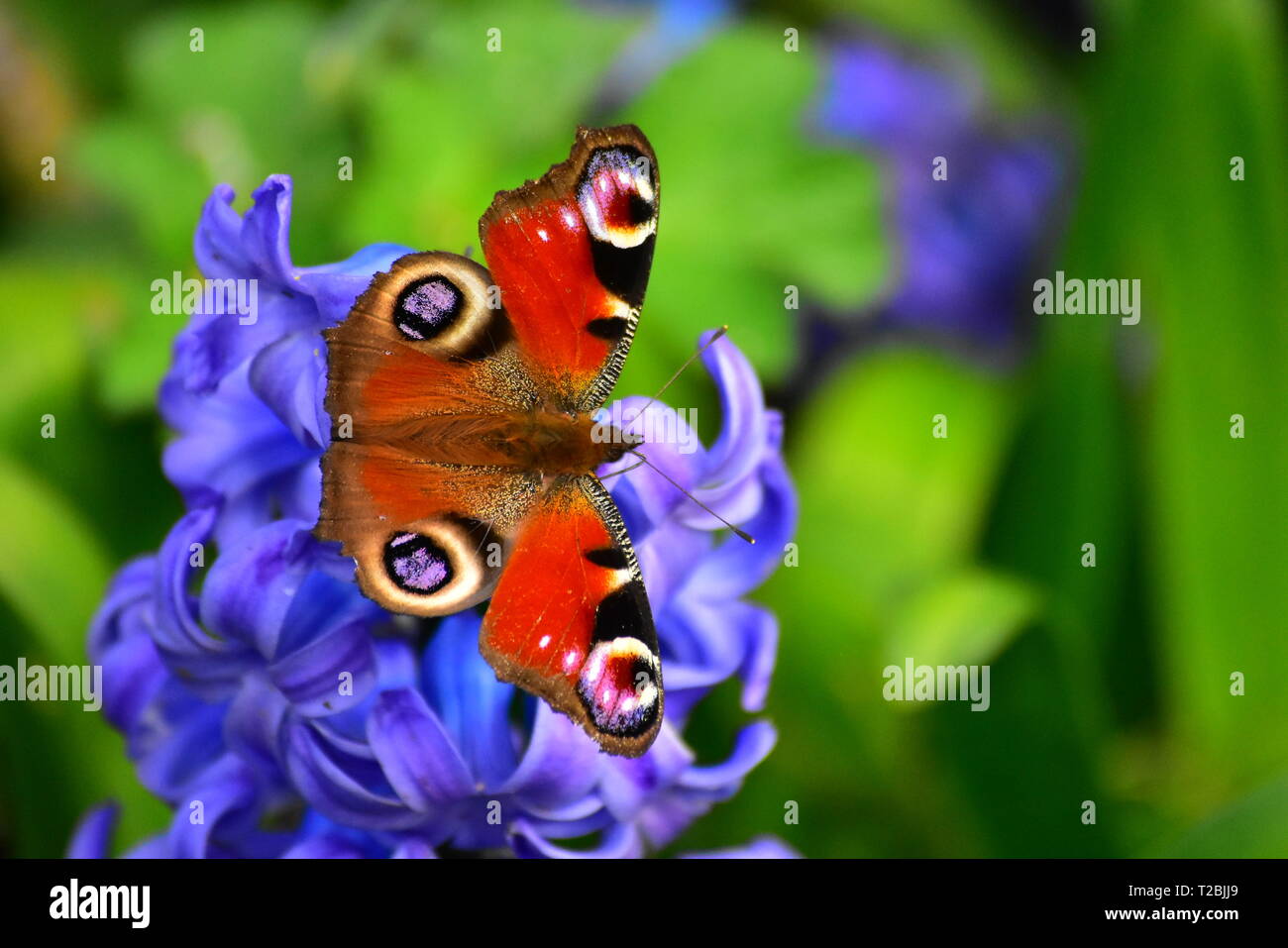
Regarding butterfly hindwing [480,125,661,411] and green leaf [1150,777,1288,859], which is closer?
butterfly hindwing [480,125,661,411]

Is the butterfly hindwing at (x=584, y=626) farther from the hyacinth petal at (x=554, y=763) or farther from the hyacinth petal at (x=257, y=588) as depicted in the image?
the hyacinth petal at (x=257, y=588)

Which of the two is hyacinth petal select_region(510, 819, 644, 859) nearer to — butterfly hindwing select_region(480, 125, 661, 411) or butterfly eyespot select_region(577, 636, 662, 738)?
butterfly eyespot select_region(577, 636, 662, 738)

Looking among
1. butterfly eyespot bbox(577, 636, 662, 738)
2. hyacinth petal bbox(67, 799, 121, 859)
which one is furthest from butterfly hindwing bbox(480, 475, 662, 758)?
hyacinth petal bbox(67, 799, 121, 859)

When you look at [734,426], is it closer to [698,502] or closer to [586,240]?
[698,502]

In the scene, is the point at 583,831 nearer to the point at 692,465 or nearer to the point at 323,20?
the point at 692,465

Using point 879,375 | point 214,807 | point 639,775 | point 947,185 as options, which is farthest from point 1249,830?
point 947,185

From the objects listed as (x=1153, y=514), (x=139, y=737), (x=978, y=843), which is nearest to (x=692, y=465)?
(x=139, y=737)

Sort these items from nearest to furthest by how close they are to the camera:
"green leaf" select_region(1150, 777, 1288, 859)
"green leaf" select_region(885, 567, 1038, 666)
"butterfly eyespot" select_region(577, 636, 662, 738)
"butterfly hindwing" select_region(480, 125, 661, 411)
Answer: "butterfly eyespot" select_region(577, 636, 662, 738) < "butterfly hindwing" select_region(480, 125, 661, 411) < "green leaf" select_region(1150, 777, 1288, 859) < "green leaf" select_region(885, 567, 1038, 666)

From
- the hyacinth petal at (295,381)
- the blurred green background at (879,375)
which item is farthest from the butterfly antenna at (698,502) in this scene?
the blurred green background at (879,375)
